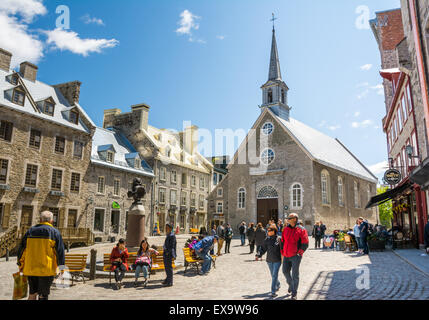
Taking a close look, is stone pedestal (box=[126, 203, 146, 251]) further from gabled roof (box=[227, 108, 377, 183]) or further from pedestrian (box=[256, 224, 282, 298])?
gabled roof (box=[227, 108, 377, 183])

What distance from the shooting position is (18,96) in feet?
76.0

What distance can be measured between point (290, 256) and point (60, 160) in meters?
22.5

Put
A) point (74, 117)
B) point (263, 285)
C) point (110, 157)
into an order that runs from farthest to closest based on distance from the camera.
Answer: point (110, 157), point (74, 117), point (263, 285)

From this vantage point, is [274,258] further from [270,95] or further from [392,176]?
[270,95]

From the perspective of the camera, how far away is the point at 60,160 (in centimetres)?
2539

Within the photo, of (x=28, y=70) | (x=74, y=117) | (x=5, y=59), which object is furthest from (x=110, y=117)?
(x=5, y=59)

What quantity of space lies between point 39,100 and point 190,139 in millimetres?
23788

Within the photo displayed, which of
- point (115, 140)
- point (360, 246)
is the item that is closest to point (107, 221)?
point (115, 140)

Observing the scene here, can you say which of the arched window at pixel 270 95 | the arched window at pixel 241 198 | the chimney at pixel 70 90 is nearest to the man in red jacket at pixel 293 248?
the chimney at pixel 70 90

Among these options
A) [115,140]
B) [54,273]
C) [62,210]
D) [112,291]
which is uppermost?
[115,140]

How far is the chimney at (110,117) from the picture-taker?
3942 cm

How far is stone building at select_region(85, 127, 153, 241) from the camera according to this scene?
2814cm

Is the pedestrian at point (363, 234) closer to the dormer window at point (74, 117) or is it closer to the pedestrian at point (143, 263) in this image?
the pedestrian at point (143, 263)

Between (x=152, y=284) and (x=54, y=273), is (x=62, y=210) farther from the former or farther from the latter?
(x=54, y=273)
